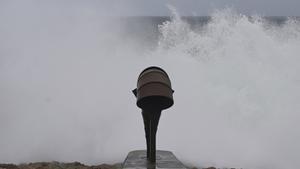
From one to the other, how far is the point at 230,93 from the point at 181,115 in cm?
204

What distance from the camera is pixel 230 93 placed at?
11961mm

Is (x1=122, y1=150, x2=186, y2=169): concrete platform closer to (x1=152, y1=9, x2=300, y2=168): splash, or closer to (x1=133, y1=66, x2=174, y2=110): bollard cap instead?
(x1=133, y1=66, x2=174, y2=110): bollard cap

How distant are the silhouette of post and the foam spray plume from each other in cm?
392

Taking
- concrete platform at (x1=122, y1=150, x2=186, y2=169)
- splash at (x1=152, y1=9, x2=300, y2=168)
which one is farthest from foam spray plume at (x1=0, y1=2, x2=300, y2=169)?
concrete platform at (x1=122, y1=150, x2=186, y2=169)

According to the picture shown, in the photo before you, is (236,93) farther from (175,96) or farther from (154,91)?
(154,91)

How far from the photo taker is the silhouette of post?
4.27m

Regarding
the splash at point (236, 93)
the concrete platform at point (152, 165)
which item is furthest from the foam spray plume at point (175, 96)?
the concrete platform at point (152, 165)

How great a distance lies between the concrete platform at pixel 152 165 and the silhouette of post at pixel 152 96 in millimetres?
113

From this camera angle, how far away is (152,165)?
4477 millimetres

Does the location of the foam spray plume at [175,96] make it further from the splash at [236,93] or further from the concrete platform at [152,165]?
the concrete platform at [152,165]

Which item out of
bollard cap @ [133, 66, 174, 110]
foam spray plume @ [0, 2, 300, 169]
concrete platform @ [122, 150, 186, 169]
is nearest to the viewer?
bollard cap @ [133, 66, 174, 110]

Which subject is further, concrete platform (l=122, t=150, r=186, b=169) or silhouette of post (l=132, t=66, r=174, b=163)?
concrete platform (l=122, t=150, r=186, b=169)

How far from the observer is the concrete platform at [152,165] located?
4.42 metres

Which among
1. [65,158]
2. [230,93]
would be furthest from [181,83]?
[65,158]
